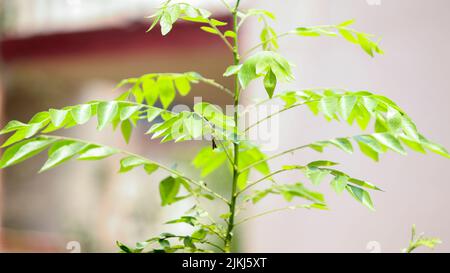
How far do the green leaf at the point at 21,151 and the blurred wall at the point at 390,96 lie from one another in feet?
4.52

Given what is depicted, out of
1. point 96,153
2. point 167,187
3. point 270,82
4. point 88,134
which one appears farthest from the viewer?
point 88,134

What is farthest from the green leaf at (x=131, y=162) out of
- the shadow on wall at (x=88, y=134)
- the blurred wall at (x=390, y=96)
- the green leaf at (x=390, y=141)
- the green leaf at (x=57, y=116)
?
the shadow on wall at (x=88, y=134)

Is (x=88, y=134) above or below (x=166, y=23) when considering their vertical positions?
above

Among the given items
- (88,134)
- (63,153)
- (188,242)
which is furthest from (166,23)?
(88,134)

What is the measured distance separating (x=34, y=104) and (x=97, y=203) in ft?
3.47

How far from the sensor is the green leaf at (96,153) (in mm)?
748

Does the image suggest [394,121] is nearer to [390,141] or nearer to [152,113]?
[390,141]

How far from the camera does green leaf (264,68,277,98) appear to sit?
0.66m

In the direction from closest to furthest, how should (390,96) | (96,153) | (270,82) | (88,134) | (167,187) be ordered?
(270,82), (96,153), (167,187), (390,96), (88,134)

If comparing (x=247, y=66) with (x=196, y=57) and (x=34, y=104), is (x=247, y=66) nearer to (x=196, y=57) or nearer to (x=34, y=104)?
(x=196, y=57)

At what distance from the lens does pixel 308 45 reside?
2002mm

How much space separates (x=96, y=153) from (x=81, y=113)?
8 cm

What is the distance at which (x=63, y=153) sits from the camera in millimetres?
739

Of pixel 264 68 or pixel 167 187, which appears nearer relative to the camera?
pixel 264 68
